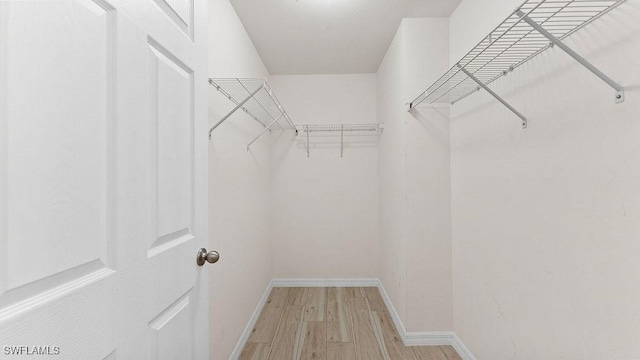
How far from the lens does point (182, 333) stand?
0.89 metres

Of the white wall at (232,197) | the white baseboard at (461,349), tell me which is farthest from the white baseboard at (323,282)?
the white baseboard at (461,349)

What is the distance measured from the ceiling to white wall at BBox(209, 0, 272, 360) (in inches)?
6.1

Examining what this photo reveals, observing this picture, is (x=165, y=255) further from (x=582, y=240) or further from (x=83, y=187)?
(x=582, y=240)

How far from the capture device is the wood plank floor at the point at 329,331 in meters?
2.01

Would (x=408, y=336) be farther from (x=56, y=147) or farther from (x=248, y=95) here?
(x=56, y=147)

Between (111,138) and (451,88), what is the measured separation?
1.70 metres

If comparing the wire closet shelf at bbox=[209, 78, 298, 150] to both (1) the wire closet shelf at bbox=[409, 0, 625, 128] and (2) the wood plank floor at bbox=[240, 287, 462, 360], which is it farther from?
(2) the wood plank floor at bbox=[240, 287, 462, 360]

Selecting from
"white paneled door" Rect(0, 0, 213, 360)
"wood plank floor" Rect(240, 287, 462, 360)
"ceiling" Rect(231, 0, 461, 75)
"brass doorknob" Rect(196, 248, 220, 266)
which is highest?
"ceiling" Rect(231, 0, 461, 75)

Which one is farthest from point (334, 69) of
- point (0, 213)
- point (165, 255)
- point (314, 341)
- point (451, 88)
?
point (0, 213)

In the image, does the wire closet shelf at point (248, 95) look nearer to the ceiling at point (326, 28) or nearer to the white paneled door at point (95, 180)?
the ceiling at point (326, 28)

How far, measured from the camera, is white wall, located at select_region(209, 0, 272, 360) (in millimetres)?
1664

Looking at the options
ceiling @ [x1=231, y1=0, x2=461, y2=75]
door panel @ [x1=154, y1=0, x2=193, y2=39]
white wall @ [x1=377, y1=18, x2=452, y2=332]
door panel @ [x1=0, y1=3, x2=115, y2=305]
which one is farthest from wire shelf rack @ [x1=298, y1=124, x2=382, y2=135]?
door panel @ [x1=0, y1=3, x2=115, y2=305]

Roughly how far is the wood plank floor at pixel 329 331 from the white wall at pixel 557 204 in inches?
20.5

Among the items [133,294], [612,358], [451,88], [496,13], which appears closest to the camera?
[133,294]
